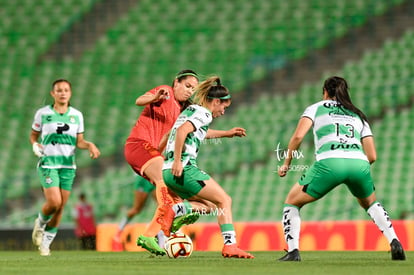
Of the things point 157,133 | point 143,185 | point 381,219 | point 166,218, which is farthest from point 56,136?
point 381,219

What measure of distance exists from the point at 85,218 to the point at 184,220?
30.4ft

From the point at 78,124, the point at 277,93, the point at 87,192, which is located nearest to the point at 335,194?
the point at 277,93

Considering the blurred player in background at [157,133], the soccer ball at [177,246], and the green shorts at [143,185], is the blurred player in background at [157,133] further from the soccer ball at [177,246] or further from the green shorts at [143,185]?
the green shorts at [143,185]

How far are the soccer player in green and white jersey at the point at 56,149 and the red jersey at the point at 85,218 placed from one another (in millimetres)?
5257

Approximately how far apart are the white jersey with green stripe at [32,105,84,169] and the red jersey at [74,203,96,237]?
5.40 m

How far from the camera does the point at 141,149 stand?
32.8 feet

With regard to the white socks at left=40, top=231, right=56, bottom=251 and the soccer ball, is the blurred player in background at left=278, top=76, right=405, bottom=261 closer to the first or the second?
the soccer ball

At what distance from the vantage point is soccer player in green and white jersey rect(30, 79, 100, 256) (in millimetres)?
11289

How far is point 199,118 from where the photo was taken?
875 cm

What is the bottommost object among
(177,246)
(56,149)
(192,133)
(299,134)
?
(177,246)

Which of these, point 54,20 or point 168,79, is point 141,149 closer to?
point 168,79

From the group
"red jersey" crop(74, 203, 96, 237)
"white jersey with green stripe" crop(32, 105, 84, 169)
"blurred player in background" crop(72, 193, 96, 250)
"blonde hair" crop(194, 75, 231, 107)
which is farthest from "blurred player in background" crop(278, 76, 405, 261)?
"red jersey" crop(74, 203, 96, 237)

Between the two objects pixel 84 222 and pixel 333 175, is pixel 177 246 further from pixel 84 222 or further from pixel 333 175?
pixel 84 222

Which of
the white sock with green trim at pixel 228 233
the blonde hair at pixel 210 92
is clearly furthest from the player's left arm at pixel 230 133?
the white sock with green trim at pixel 228 233
